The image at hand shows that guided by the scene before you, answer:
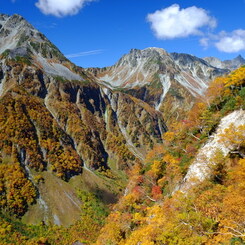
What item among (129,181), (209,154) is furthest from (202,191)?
(129,181)

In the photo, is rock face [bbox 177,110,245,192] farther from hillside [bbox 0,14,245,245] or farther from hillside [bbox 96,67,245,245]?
hillside [bbox 0,14,245,245]

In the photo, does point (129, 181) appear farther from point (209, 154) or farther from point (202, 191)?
point (202, 191)

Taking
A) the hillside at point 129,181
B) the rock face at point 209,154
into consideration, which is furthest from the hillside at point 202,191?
the hillside at point 129,181

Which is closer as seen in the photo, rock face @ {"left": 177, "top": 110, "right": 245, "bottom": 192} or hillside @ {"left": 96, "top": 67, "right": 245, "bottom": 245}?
hillside @ {"left": 96, "top": 67, "right": 245, "bottom": 245}

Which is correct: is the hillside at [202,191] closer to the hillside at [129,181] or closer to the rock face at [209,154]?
the rock face at [209,154]

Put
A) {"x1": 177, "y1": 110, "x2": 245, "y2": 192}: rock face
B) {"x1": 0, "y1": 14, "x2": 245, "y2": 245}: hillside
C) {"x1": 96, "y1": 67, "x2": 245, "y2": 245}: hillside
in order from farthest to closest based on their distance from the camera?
1. {"x1": 177, "y1": 110, "x2": 245, "y2": 192}: rock face
2. {"x1": 0, "y1": 14, "x2": 245, "y2": 245}: hillside
3. {"x1": 96, "y1": 67, "x2": 245, "y2": 245}: hillside

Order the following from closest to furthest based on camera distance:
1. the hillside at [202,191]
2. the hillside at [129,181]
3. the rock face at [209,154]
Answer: the hillside at [202,191], the hillside at [129,181], the rock face at [209,154]

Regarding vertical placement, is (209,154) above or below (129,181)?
above

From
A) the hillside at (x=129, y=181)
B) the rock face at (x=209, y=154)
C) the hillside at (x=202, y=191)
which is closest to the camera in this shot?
the hillside at (x=202, y=191)

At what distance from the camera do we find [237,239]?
22.0 metres

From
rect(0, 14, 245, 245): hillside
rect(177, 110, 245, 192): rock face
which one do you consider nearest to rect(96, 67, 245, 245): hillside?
rect(177, 110, 245, 192): rock face

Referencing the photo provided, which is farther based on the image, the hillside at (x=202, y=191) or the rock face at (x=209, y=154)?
the rock face at (x=209, y=154)

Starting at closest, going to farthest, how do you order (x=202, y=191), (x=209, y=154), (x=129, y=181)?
(x=202, y=191), (x=209, y=154), (x=129, y=181)

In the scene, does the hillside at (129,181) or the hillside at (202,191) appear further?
the hillside at (129,181)
